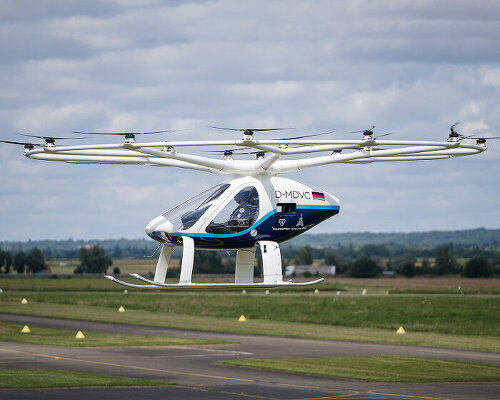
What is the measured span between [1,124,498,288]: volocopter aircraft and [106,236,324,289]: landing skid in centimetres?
3

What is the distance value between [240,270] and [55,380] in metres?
34.8

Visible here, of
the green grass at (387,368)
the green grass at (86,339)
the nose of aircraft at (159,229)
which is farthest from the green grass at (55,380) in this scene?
the nose of aircraft at (159,229)

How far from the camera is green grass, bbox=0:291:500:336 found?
110 m

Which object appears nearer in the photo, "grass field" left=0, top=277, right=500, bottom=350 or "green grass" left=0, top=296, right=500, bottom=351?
"green grass" left=0, top=296, right=500, bottom=351

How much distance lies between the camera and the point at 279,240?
31250 millimetres

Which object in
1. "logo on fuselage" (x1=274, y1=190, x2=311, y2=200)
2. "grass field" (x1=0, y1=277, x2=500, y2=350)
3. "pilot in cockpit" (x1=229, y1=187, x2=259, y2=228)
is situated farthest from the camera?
"grass field" (x1=0, y1=277, x2=500, y2=350)

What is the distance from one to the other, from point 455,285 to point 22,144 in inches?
6214

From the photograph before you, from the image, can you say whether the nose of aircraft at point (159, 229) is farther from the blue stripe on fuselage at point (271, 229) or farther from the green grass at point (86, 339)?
the green grass at point (86, 339)

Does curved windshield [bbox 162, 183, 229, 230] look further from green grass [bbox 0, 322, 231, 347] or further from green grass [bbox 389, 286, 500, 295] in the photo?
green grass [bbox 389, 286, 500, 295]

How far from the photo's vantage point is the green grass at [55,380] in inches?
2352

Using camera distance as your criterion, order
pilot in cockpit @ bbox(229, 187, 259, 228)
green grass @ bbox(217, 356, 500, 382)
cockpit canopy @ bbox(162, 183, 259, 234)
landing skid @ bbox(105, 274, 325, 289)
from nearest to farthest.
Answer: landing skid @ bbox(105, 274, 325, 289) < cockpit canopy @ bbox(162, 183, 259, 234) < pilot in cockpit @ bbox(229, 187, 259, 228) < green grass @ bbox(217, 356, 500, 382)

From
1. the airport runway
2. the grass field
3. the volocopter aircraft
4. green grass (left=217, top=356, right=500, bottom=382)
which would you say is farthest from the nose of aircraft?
the grass field

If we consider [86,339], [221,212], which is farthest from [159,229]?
[86,339]

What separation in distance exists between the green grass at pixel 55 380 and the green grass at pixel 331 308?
→ 52194 millimetres
